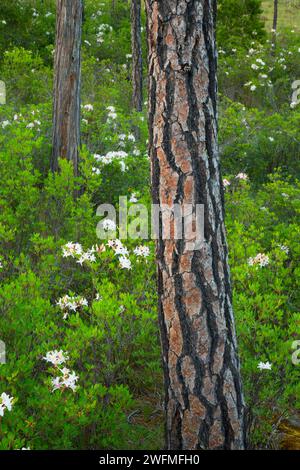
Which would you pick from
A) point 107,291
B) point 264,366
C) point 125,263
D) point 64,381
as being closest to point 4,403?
point 64,381

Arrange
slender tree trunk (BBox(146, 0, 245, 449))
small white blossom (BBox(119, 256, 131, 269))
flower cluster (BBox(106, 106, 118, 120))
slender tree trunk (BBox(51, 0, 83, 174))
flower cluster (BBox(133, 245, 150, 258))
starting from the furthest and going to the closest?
flower cluster (BBox(106, 106, 118, 120)) → slender tree trunk (BBox(51, 0, 83, 174)) → flower cluster (BBox(133, 245, 150, 258)) → small white blossom (BBox(119, 256, 131, 269)) → slender tree trunk (BBox(146, 0, 245, 449))

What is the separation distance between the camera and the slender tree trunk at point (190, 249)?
2.65 m

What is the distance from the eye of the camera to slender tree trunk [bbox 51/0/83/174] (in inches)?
256

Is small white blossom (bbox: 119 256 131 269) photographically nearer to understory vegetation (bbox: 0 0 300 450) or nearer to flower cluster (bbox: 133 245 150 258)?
understory vegetation (bbox: 0 0 300 450)

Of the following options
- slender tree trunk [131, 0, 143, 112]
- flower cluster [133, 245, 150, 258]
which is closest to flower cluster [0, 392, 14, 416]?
flower cluster [133, 245, 150, 258]

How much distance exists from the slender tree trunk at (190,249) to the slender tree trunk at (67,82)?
13.1 feet

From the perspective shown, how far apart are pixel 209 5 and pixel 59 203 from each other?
3378 mm

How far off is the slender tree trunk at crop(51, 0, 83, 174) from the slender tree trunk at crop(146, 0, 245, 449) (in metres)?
4.01

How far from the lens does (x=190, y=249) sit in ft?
9.11

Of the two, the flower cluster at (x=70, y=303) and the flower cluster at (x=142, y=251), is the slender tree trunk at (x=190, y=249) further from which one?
the flower cluster at (x=142, y=251)

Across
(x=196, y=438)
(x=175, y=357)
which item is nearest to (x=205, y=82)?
(x=175, y=357)

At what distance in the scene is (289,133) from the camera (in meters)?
9.53

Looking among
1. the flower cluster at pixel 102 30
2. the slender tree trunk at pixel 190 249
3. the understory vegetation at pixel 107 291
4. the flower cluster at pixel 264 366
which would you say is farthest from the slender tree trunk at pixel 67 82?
the flower cluster at pixel 102 30

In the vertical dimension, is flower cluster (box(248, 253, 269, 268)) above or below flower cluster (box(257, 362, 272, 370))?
above
